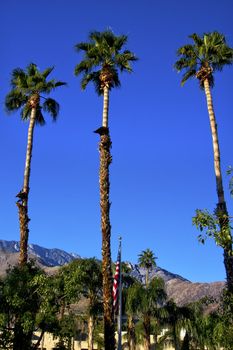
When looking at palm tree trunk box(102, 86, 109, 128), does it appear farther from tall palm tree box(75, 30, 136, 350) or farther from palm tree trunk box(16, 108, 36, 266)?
palm tree trunk box(16, 108, 36, 266)

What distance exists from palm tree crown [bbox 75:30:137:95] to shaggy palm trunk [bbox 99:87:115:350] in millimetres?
2392

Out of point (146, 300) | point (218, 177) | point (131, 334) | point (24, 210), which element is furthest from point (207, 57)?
point (131, 334)

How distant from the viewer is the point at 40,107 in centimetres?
3164

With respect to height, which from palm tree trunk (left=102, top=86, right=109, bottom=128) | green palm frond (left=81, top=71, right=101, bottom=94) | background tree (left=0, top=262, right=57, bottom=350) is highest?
green palm frond (left=81, top=71, right=101, bottom=94)

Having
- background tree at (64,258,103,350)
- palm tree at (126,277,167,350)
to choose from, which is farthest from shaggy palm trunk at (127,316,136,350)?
background tree at (64,258,103,350)

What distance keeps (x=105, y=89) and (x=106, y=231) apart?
349 inches

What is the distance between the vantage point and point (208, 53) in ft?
94.7

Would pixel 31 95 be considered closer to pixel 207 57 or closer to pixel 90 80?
pixel 90 80

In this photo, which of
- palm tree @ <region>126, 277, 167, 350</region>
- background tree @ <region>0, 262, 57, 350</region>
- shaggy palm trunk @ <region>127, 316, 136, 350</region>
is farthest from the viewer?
shaggy palm trunk @ <region>127, 316, 136, 350</region>

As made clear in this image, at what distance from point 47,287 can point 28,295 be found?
3.35ft

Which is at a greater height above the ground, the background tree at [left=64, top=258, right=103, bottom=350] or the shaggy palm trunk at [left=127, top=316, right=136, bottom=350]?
the background tree at [left=64, top=258, right=103, bottom=350]

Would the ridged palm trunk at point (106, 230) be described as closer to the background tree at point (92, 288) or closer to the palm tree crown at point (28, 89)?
the palm tree crown at point (28, 89)

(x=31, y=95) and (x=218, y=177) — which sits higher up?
(x=31, y=95)

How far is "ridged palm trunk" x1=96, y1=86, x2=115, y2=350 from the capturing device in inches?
804
